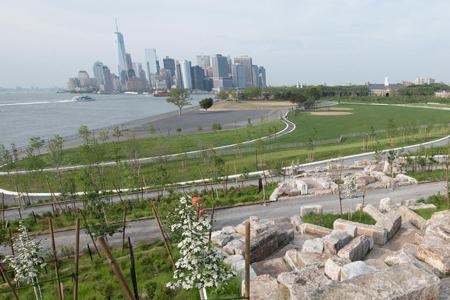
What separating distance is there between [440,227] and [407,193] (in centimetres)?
1223

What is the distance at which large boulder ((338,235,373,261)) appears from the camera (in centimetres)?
1309

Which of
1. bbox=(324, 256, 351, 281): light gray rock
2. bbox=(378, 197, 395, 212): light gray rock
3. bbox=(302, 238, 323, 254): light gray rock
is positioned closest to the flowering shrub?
bbox=(324, 256, 351, 281): light gray rock

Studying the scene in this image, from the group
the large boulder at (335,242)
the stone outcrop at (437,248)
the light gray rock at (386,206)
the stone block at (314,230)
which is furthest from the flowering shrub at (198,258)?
the light gray rock at (386,206)

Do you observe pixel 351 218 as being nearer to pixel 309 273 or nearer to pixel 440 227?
pixel 440 227

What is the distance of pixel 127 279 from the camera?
15.0 m

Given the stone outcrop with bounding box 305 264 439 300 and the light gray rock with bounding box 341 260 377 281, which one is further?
the light gray rock with bounding box 341 260 377 281

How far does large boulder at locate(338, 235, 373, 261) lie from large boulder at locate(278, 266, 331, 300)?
315 cm

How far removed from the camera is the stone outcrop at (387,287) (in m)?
7.75

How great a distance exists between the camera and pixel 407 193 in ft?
83.0

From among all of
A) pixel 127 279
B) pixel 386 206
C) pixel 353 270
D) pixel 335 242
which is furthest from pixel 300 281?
pixel 386 206

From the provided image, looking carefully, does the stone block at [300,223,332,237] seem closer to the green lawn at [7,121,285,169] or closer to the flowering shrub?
the flowering shrub

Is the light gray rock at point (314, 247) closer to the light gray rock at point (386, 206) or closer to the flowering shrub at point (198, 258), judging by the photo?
the flowering shrub at point (198, 258)

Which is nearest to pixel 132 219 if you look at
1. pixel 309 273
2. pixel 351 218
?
pixel 351 218

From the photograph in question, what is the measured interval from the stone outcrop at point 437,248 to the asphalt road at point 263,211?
8.79 meters
